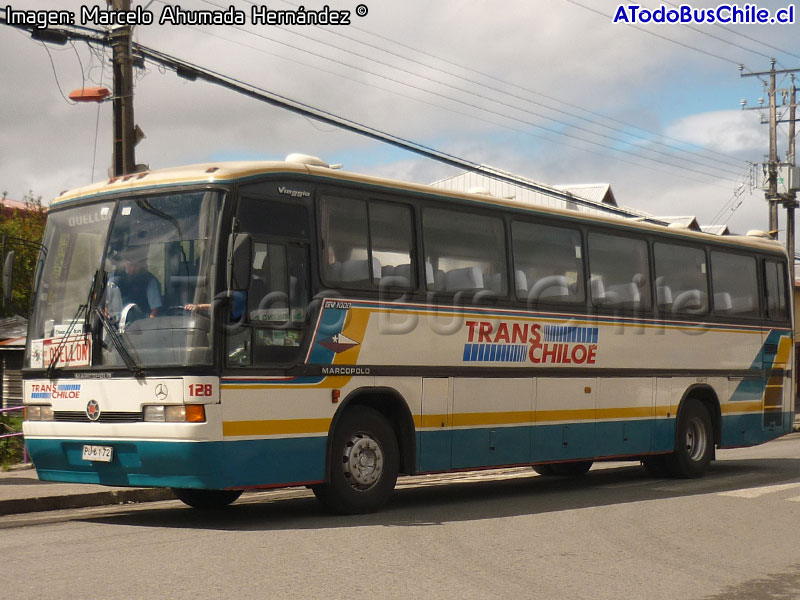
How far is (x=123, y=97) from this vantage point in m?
16.6

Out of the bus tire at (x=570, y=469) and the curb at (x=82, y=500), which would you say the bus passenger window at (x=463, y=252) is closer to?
the curb at (x=82, y=500)

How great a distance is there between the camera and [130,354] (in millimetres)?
10086

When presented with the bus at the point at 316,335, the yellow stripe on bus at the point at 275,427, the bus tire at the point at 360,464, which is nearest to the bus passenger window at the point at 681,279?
the bus at the point at 316,335

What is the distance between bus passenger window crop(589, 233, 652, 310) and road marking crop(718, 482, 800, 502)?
276cm

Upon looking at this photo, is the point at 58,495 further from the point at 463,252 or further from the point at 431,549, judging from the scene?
the point at 431,549

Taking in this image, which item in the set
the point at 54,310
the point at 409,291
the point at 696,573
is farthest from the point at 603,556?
the point at 54,310

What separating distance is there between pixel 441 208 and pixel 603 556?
15.9 feet

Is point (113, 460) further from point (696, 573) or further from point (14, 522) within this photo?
point (696, 573)

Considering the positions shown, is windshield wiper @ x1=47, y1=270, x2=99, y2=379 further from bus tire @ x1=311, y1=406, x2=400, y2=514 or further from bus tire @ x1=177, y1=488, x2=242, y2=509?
bus tire @ x1=311, y1=406, x2=400, y2=514

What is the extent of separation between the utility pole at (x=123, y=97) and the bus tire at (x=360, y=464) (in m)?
7.00

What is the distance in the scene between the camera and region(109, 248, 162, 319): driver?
10.1 meters

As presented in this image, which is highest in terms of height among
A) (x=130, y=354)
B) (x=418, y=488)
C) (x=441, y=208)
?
(x=441, y=208)

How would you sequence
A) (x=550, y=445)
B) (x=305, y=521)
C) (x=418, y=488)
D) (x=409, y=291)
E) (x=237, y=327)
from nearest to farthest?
(x=237, y=327)
(x=305, y=521)
(x=409, y=291)
(x=550, y=445)
(x=418, y=488)

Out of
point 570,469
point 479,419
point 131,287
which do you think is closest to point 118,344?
point 131,287
